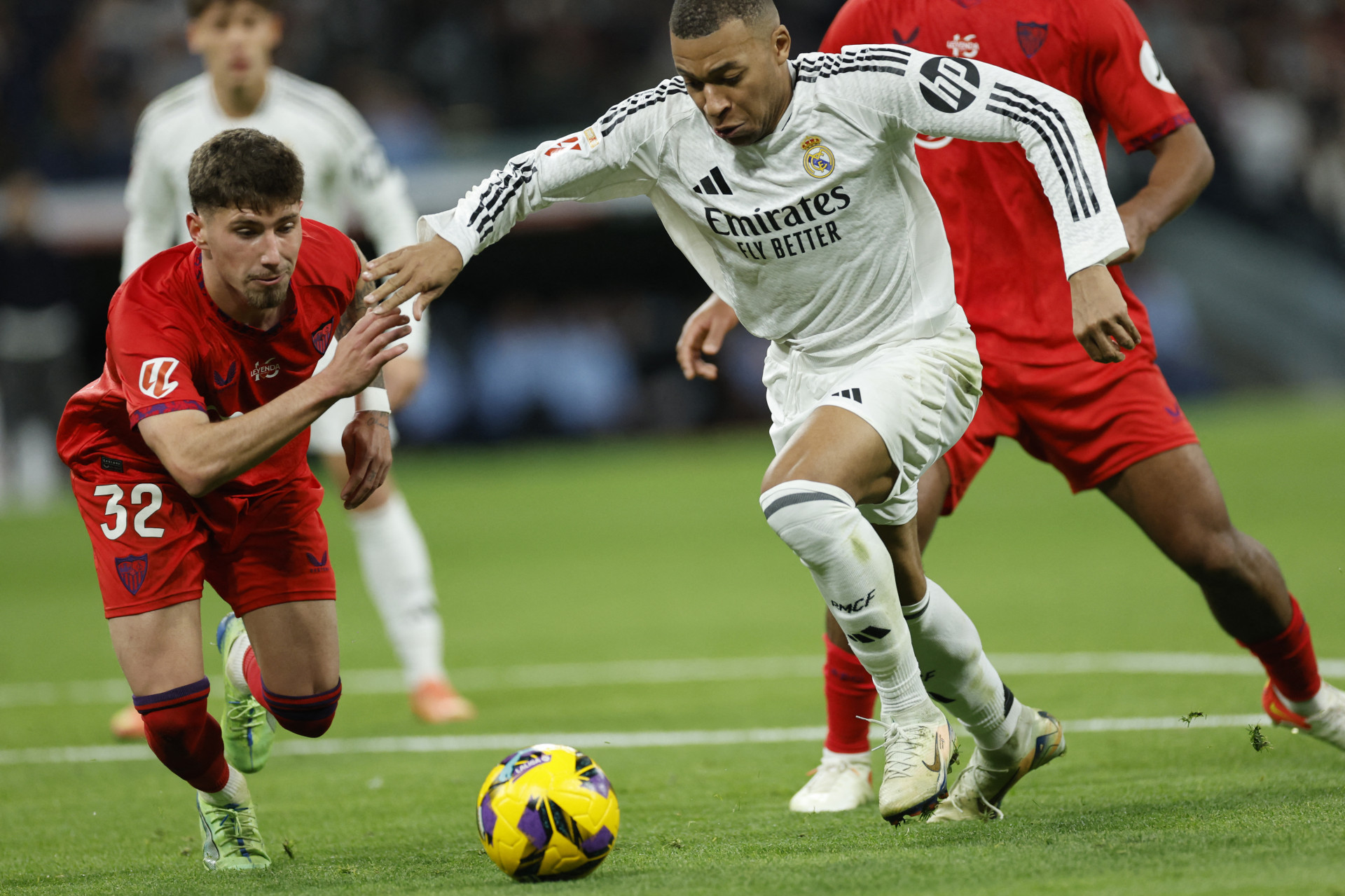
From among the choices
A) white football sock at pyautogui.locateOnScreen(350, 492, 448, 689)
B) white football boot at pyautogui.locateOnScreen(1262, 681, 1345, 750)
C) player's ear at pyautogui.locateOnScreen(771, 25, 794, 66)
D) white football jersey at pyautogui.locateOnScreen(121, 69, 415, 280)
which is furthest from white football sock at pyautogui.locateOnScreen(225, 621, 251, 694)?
white football boot at pyautogui.locateOnScreen(1262, 681, 1345, 750)

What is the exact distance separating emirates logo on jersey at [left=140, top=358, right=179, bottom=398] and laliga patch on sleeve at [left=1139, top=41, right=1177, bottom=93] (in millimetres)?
2902

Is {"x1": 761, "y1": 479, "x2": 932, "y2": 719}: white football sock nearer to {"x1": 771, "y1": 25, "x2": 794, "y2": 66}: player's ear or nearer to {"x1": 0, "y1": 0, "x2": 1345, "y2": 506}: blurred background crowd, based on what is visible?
{"x1": 771, "y1": 25, "x2": 794, "y2": 66}: player's ear

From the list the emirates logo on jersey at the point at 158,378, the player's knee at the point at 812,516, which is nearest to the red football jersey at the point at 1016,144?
the player's knee at the point at 812,516

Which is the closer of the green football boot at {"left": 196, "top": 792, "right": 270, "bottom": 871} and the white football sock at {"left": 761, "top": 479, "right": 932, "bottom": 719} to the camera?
the white football sock at {"left": 761, "top": 479, "right": 932, "bottom": 719}

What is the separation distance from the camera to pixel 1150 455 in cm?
454

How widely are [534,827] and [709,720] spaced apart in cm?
263

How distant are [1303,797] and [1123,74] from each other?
2.12 meters

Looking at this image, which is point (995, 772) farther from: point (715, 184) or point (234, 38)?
point (234, 38)

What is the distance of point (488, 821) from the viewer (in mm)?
3680

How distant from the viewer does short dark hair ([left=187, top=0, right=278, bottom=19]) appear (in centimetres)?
616

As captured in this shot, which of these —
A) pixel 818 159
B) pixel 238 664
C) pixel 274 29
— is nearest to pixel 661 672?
pixel 238 664

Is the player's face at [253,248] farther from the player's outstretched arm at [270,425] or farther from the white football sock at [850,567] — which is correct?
the white football sock at [850,567]

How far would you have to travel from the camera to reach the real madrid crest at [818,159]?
4.00 metres

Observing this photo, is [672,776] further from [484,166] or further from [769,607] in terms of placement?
[484,166]
